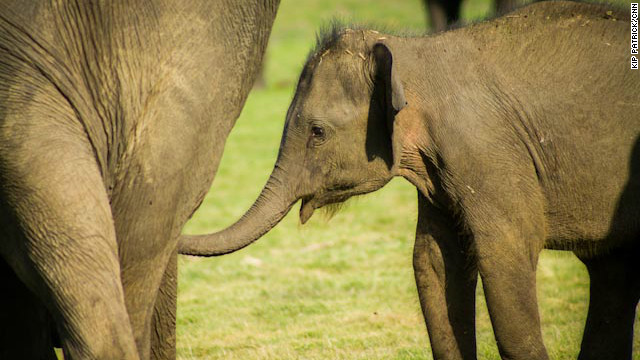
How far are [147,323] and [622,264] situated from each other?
92.3 inches

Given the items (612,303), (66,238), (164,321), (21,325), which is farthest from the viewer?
(612,303)

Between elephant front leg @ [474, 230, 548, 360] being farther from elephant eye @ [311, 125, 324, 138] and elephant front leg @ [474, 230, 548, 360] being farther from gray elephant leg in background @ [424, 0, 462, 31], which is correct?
gray elephant leg in background @ [424, 0, 462, 31]

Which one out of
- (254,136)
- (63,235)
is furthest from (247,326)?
(254,136)

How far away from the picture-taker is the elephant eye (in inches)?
163

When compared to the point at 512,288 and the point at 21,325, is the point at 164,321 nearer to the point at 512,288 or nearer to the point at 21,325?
the point at 21,325

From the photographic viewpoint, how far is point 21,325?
11.3 feet

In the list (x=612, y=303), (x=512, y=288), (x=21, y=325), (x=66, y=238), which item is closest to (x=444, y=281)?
(x=512, y=288)

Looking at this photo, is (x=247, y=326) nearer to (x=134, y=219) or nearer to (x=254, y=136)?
(x=134, y=219)

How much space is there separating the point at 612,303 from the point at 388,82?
148 centimetres

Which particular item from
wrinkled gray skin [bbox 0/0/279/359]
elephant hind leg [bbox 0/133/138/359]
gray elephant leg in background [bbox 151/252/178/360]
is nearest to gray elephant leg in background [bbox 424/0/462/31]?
gray elephant leg in background [bbox 151/252/178/360]

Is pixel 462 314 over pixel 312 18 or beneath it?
beneath

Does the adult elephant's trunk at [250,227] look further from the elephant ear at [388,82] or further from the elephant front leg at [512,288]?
the elephant front leg at [512,288]

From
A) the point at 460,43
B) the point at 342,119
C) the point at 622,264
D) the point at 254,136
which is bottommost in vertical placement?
the point at 622,264

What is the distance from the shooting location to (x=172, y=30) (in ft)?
9.40
